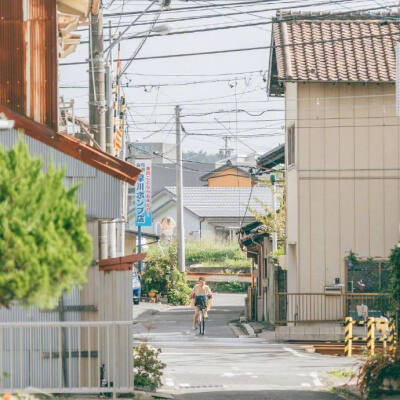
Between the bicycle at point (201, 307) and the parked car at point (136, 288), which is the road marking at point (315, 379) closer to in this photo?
the bicycle at point (201, 307)

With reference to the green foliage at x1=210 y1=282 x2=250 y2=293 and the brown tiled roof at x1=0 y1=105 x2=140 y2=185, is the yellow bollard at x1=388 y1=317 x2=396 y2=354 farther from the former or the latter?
the green foliage at x1=210 y1=282 x2=250 y2=293

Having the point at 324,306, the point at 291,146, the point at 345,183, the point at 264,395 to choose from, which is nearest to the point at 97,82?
the point at 264,395

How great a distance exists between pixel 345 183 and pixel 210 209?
167 feet

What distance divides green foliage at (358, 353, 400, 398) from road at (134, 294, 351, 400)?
0.62 m

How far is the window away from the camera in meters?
33.0

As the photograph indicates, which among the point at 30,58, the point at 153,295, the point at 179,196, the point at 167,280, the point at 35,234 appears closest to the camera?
the point at 35,234

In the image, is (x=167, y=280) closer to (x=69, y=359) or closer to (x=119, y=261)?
(x=119, y=261)

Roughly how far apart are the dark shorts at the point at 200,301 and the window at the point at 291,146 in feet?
16.0

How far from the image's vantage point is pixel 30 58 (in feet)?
52.7

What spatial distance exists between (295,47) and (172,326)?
33.7ft

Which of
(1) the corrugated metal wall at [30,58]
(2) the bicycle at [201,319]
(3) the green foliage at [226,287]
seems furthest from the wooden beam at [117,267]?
(3) the green foliage at [226,287]

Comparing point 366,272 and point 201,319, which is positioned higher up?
point 366,272

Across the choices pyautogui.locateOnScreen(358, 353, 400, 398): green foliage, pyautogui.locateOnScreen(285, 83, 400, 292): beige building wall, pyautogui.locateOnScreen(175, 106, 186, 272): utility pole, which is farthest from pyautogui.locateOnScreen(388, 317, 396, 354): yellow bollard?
pyautogui.locateOnScreen(175, 106, 186, 272): utility pole

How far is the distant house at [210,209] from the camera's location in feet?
265
